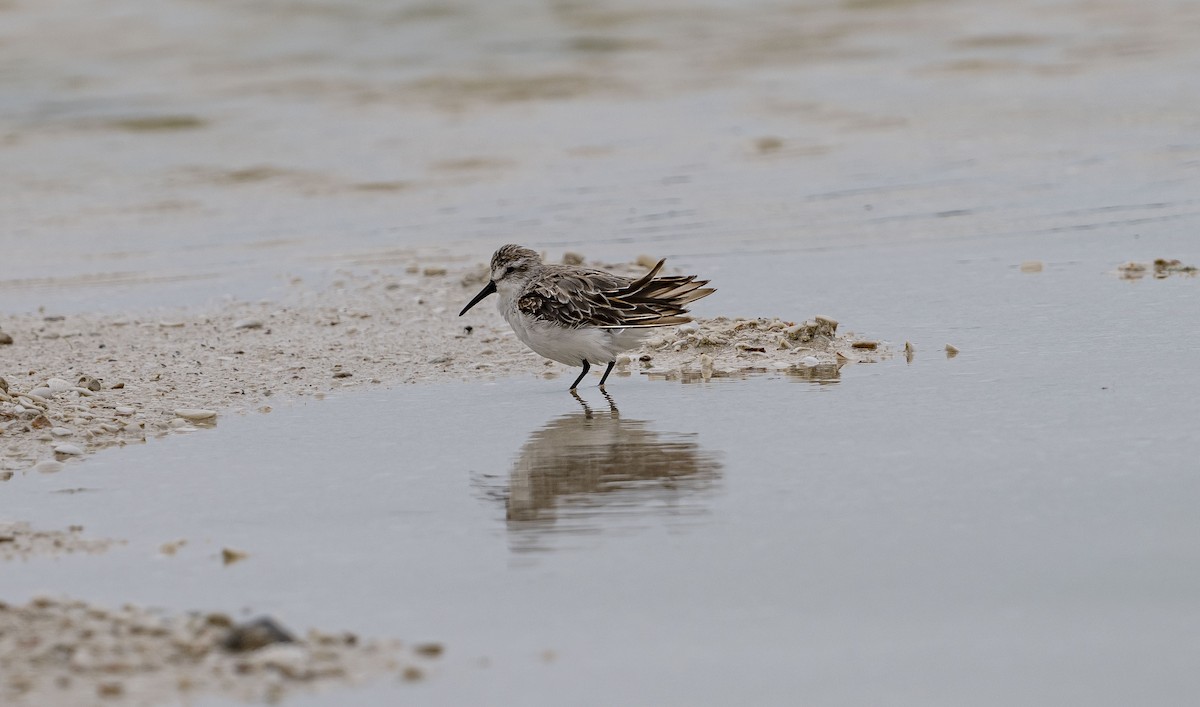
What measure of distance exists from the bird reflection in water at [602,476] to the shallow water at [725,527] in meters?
0.02

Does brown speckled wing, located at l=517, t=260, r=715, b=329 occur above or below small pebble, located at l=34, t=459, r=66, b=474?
above

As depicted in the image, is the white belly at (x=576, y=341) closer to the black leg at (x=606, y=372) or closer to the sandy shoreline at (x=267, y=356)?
the black leg at (x=606, y=372)

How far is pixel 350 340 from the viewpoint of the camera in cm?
861

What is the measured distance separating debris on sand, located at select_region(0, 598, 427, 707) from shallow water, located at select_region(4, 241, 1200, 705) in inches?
6.2

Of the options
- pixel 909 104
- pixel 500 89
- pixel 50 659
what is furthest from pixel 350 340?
pixel 500 89

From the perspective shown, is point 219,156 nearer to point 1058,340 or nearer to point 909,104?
point 909,104

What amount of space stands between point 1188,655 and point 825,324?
4061 millimetres

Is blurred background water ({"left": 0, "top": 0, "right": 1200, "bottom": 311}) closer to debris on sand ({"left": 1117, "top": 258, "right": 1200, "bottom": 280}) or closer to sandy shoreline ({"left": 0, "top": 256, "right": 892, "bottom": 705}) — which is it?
sandy shoreline ({"left": 0, "top": 256, "right": 892, "bottom": 705})

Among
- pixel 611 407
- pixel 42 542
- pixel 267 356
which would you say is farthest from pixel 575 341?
pixel 42 542

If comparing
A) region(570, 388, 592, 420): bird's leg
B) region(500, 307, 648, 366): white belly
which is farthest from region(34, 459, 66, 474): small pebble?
region(500, 307, 648, 366): white belly

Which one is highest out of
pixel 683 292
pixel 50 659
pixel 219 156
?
pixel 219 156

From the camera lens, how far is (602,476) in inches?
227

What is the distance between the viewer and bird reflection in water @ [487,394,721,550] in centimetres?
520

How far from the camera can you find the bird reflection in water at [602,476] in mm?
5199
